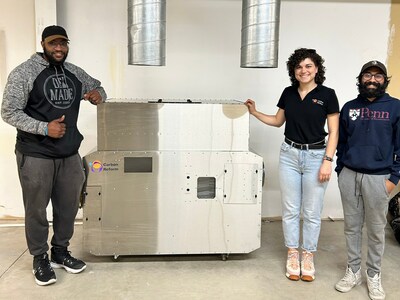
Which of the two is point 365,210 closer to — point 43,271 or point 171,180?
point 171,180

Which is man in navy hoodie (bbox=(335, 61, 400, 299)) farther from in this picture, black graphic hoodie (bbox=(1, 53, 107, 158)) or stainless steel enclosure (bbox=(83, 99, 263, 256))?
black graphic hoodie (bbox=(1, 53, 107, 158))

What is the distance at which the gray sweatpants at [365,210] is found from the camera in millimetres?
2215

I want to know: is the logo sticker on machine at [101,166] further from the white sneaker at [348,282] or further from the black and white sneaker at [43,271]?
the white sneaker at [348,282]

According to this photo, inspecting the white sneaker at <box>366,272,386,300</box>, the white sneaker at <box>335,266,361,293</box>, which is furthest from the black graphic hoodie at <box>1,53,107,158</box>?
the white sneaker at <box>366,272,386,300</box>

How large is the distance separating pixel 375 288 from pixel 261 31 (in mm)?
1587

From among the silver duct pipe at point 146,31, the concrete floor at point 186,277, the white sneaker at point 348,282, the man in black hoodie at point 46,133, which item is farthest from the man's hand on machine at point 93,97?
the white sneaker at point 348,282

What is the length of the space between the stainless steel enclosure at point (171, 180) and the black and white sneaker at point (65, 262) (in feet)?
0.37

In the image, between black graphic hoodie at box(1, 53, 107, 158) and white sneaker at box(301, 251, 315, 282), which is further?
white sneaker at box(301, 251, 315, 282)

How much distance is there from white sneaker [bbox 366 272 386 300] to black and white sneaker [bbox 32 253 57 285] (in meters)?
1.78

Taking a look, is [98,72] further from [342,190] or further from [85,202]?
[342,190]

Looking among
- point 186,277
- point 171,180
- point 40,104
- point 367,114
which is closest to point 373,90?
point 367,114

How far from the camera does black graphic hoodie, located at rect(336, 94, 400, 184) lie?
218cm

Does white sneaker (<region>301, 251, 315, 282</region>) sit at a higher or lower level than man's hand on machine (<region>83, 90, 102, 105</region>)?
lower

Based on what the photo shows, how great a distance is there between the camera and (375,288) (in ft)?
7.68
